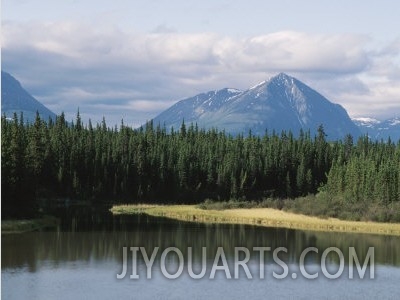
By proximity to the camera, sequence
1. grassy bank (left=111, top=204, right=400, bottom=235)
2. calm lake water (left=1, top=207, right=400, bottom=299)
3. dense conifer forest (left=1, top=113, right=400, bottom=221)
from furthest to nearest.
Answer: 1. dense conifer forest (left=1, top=113, right=400, bottom=221)
2. grassy bank (left=111, top=204, right=400, bottom=235)
3. calm lake water (left=1, top=207, right=400, bottom=299)

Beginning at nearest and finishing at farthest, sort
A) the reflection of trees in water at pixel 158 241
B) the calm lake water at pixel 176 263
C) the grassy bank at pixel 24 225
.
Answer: the calm lake water at pixel 176 263, the reflection of trees in water at pixel 158 241, the grassy bank at pixel 24 225

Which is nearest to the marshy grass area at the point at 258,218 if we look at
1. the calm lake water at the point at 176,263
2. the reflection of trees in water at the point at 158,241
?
the reflection of trees in water at the point at 158,241

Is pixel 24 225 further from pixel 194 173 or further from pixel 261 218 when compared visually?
pixel 194 173

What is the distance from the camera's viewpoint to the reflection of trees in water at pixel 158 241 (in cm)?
7312

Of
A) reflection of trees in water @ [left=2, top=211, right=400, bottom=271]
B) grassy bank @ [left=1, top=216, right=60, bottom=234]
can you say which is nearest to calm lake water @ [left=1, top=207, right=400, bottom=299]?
reflection of trees in water @ [left=2, top=211, right=400, bottom=271]

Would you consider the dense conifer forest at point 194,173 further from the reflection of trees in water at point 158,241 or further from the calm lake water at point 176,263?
the calm lake water at point 176,263

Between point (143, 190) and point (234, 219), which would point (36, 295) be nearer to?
point (234, 219)

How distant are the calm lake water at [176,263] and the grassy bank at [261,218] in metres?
8.79

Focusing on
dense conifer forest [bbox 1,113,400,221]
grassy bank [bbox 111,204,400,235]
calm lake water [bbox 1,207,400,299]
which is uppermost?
dense conifer forest [bbox 1,113,400,221]

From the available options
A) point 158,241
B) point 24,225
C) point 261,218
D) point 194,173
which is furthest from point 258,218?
point 194,173

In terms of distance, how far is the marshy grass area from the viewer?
111 meters

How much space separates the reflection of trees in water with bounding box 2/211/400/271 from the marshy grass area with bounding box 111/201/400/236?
307 inches

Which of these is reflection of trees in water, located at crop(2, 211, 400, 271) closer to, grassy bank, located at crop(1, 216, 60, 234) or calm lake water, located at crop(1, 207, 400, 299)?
calm lake water, located at crop(1, 207, 400, 299)

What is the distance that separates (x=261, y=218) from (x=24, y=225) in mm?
46711
